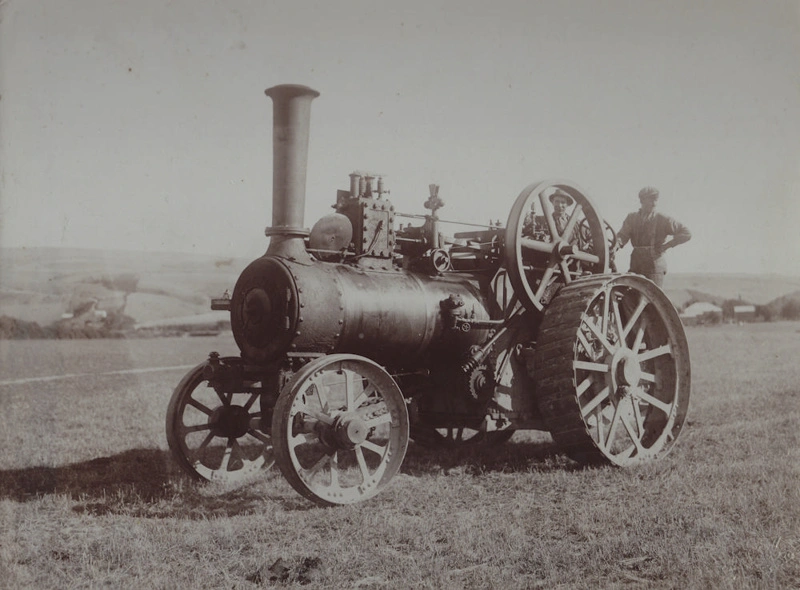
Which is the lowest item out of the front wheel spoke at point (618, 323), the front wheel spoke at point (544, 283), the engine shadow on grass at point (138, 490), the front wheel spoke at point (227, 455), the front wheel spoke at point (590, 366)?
the engine shadow on grass at point (138, 490)

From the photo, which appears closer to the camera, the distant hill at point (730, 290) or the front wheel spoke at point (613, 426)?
the front wheel spoke at point (613, 426)

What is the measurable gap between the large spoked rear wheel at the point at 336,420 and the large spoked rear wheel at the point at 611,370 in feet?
5.56

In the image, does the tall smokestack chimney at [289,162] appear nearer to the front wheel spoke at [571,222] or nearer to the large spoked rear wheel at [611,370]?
the large spoked rear wheel at [611,370]

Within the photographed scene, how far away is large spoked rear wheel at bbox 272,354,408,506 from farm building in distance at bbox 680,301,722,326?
22222 mm

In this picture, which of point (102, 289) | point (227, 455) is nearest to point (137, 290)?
point (102, 289)

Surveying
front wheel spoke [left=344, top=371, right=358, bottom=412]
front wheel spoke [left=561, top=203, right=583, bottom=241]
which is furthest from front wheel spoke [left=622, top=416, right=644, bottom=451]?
front wheel spoke [left=344, top=371, right=358, bottom=412]

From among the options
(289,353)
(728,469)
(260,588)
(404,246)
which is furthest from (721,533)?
(404,246)

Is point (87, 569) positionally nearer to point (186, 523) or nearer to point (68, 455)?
point (186, 523)

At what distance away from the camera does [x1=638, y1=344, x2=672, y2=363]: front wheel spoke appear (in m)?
7.60

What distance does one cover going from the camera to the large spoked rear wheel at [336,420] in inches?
219

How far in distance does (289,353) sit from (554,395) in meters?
2.56

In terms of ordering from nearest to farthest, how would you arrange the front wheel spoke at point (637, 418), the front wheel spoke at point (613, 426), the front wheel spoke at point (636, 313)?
the front wheel spoke at point (613, 426), the front wheel spoke at point (637, 418), the front wheel spoke at point (636, 313)

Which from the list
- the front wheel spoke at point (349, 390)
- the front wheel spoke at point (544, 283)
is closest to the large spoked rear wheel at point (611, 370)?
the front wheel spoke at point (544, 283)

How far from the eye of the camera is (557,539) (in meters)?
5.09
